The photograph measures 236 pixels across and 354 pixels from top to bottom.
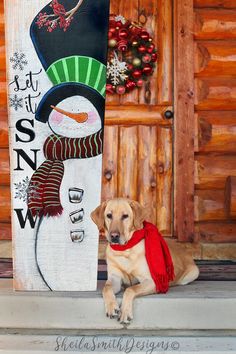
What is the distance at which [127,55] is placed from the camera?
5.65m

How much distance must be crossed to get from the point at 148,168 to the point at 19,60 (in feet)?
6.93

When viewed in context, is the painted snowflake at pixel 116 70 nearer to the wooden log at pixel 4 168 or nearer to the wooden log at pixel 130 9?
the wooden log at pixel 130 9

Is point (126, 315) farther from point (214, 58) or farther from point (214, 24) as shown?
point (214, 24)

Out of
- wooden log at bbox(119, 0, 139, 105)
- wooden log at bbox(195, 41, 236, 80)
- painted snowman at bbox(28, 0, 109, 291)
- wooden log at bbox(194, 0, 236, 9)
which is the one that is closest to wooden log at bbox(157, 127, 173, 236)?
wooden log at bbox(195, 41, 236, 80)

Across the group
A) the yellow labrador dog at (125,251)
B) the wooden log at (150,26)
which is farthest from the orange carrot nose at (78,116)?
the wooden log at (150,26)

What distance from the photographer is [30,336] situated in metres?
3.69

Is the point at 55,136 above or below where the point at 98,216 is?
above

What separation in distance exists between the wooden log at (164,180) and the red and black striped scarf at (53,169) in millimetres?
1836

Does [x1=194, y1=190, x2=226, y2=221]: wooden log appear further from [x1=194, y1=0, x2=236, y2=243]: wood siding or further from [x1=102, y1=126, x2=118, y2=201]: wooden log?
[x1=102, y1=126, x2=118, y2=201]: wooden log

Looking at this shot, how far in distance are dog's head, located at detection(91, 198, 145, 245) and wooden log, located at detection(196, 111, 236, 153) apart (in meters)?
1.87

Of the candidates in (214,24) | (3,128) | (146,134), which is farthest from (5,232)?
(214,24)

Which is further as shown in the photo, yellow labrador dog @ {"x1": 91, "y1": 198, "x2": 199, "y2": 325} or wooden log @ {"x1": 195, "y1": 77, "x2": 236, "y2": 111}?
wooden log @ {"x1": 195, "y1": 77, "x2": 236, "y2": 111}

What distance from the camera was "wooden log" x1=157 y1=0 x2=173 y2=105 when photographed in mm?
5680

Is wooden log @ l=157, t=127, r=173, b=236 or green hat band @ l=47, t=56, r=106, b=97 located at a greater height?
green hat band @ l=47, t=56, r=106, b=97
